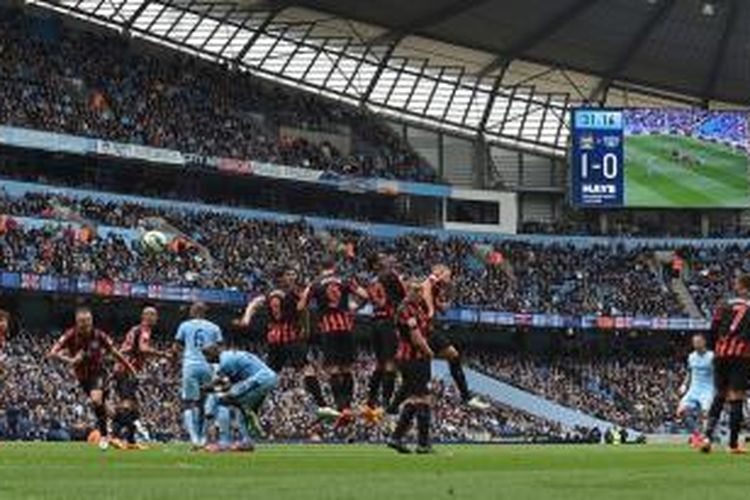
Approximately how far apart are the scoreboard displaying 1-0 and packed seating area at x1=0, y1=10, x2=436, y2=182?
9136 millimetres

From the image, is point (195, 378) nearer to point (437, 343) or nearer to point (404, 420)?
point (437, 343)

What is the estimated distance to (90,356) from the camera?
21547 mm

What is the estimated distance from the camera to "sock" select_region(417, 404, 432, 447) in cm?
1894

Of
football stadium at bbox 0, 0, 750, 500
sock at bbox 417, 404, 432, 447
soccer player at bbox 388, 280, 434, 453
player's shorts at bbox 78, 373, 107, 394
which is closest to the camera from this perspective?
soccer player at bbox 388, 280, 434, 453

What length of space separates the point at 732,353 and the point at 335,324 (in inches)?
229

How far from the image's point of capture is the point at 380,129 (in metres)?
75.8

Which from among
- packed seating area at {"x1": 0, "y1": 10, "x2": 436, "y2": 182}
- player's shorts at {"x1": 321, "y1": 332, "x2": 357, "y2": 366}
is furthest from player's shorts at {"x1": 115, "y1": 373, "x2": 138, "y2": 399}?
packed seating area at {"x1": 0, "y1": 10, "x2": 436, "y2": 182}

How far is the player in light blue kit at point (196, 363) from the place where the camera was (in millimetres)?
22203

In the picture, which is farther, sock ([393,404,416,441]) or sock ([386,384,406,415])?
sock ([386,384,406,415])

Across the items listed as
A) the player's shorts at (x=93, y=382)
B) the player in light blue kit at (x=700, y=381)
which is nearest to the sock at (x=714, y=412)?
the player in light blue kit at (x=700, y=381)

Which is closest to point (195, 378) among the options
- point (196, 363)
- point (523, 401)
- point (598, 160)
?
point (196, 363)

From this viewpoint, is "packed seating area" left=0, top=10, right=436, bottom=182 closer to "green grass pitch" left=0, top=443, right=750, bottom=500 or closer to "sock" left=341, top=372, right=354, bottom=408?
"sock" left=341, top=372, right=354, bottom=408

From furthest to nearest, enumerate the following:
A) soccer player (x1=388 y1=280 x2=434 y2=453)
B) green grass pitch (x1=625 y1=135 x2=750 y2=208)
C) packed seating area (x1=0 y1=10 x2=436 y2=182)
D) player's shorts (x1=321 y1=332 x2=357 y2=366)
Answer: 1. green grass pitch (x1=625 y1=135 x2=750 y2=208)
2. packed seating area (x1=0 y1=10 x2=436 y2=182)
3. player's shorts (x1=321 y1=332 x2=357 y2=366)
4. soccer player (x1=388 y1=280 x2=434 y2=453)

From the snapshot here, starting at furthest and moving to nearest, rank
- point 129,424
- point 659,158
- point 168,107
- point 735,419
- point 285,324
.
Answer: point 659,158, point 168,107, point 285,324, point 129,424, point 735,419
